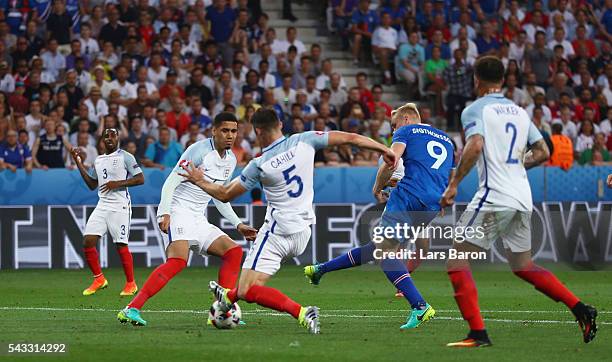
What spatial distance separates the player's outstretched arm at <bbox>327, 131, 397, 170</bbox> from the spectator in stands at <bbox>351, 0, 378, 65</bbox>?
58.8 ft

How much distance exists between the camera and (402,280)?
40.5ft

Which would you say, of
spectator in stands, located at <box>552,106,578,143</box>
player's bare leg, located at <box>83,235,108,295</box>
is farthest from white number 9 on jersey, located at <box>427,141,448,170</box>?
spectator in stands, located at <box>552,106,578,143</box>

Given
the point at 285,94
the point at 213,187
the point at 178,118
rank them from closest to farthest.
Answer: the point at 213,187 < the point at 178,118 < the point at 285,94

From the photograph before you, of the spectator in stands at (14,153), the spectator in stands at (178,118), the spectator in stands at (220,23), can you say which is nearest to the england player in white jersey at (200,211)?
the spectator in stands at (14,153)

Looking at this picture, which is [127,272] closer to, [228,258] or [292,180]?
[228,258]

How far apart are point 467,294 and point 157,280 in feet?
11.5

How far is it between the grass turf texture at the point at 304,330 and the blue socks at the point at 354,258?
0.54 m

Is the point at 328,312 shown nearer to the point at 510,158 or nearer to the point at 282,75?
the point at 510,158

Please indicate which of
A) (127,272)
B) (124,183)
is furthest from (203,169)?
(124,183)

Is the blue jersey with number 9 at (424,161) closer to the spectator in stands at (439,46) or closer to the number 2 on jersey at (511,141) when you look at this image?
the number 2 on jersey at (511,141)

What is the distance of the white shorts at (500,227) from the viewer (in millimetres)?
10242

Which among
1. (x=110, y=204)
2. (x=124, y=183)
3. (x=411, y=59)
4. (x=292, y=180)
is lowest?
(x=110, y=204)

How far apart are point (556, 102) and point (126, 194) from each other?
41.6 feet

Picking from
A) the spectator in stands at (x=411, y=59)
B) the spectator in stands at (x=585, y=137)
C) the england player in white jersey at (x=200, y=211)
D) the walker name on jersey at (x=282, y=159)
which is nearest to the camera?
the walker name on jersey at (x=282, y=159)
